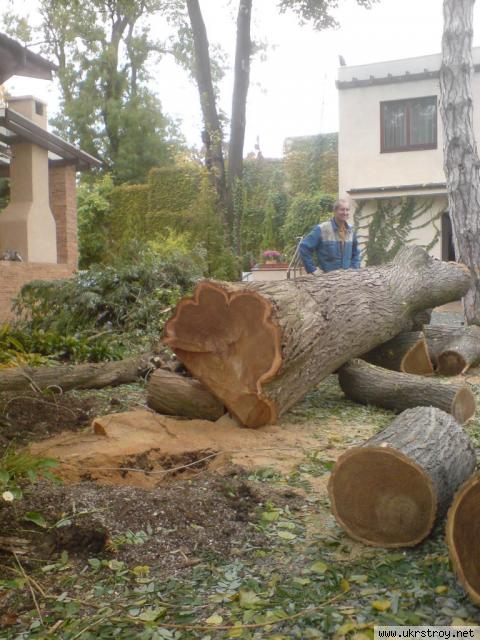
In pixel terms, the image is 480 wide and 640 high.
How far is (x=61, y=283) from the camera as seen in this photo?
948 centimetres

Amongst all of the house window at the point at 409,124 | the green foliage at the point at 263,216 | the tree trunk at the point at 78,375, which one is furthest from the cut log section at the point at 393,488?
the green foliage at the point at 263,216

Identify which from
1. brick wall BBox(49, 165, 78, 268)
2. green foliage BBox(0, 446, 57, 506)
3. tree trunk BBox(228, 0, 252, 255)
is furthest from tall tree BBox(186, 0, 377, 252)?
green foliage BBox(0, 446, 57, 506)

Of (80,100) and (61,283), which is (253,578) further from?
(80,100)

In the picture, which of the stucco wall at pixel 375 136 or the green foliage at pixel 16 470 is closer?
the green foliage at pixel 16 470

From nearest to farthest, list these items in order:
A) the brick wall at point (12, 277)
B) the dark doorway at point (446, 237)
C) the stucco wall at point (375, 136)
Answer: the brick wall at point (12, 277), the stucco wall at point (375, 136), the dark doorway at point (446, 237)

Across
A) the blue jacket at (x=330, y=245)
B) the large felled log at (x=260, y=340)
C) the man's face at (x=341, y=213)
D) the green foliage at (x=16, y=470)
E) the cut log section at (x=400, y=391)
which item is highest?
the man's face at (x=341, y=213)

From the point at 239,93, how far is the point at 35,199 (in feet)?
20.5

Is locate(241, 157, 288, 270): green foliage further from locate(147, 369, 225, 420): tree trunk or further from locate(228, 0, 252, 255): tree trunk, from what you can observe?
locate(147, 369, 225, 420): tree trunk

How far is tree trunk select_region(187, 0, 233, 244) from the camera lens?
1711cm

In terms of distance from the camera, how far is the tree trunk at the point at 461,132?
33.3ft

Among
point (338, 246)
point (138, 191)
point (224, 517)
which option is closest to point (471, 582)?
point (224, 517)

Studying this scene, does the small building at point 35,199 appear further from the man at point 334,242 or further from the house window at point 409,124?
the house window at point 409,124

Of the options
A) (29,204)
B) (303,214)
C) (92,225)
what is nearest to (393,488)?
(29,204)

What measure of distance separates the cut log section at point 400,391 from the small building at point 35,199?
6.76 m
